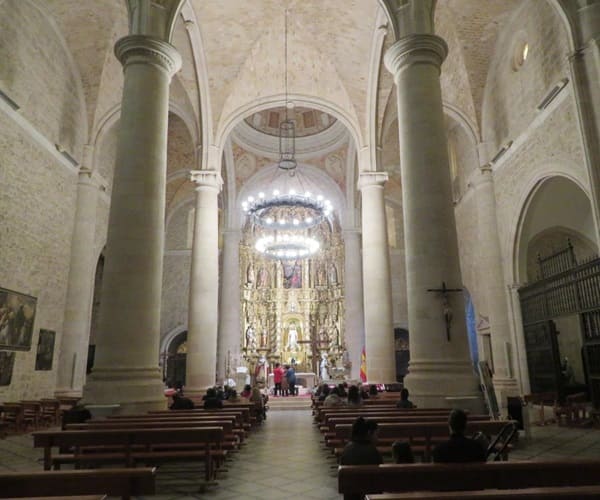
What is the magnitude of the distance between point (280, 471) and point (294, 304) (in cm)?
1963

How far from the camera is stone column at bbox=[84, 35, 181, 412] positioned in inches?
290

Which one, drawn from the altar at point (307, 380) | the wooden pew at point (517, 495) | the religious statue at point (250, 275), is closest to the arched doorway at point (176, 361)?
the religious statue at point (250, 275)

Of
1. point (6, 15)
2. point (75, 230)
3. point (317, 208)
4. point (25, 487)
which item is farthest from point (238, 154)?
point (25, 487)

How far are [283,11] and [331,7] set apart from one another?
152cm

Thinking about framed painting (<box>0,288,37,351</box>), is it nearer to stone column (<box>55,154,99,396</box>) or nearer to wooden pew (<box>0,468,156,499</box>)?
stone column (<box>55,154,99,396</box>)

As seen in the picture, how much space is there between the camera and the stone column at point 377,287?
47.7 feet

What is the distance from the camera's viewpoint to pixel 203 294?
14.9 meters

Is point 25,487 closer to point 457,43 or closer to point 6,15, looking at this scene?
point 6,15

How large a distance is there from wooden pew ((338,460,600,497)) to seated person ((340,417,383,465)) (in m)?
0.88

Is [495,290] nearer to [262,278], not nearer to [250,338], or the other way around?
[250,338]

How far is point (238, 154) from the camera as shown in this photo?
23797 mm

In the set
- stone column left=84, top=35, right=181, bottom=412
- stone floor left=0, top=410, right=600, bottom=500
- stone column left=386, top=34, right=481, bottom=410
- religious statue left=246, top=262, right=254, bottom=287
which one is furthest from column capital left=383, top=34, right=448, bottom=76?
religious statue left=246, top=262, right=254, bottom=287

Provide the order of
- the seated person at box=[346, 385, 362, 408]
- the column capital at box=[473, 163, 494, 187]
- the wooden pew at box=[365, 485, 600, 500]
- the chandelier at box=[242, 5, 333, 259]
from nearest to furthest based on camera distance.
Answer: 1. the wooden pew at box=[365, 485, 600, 500]
2. the seated person at box=[346, 385, 362, 408]
3. the column capital at box=[473, 163, 494, 187]
4. the chandelier at box=[242, 5, 333, 259]

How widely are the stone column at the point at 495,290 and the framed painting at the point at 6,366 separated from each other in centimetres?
1214
